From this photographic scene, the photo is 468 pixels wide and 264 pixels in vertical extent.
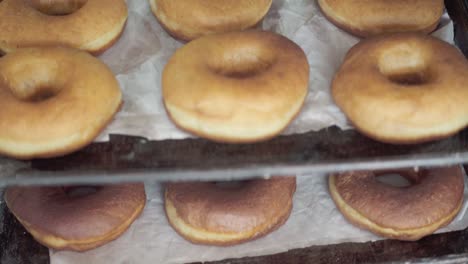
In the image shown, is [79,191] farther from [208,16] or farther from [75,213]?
[208,16]

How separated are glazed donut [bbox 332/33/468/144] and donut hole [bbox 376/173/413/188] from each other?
0.39 meters

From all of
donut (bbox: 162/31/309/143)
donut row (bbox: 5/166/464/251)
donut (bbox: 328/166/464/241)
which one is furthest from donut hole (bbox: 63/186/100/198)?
donut (bbox: 328/166/464/241)

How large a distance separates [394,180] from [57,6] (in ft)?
4.06

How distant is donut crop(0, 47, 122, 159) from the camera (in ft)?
4.70

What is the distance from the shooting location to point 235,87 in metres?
1.46

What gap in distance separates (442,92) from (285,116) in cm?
41

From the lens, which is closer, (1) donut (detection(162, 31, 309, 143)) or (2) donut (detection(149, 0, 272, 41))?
(1) donut (detection(162, 31, 309, 143))

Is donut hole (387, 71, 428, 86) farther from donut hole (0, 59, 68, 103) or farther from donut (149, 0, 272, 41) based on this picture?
donut hole (0, 59, 68, 103)

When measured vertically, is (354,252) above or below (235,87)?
below

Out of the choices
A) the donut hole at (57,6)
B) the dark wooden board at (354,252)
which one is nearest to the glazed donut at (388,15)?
the dark wooden board at (354,252)

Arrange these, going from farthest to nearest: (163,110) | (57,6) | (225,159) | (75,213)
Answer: (57,6), (75,213), (163,110), (225,159)

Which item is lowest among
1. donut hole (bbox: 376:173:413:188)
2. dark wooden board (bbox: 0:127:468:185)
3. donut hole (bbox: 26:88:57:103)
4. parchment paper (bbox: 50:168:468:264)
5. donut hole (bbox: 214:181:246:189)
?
parchment paper (bbox: 50:168:468:264)

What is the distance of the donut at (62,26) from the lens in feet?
5.51

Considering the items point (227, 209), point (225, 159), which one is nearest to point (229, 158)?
point (225, 159)
